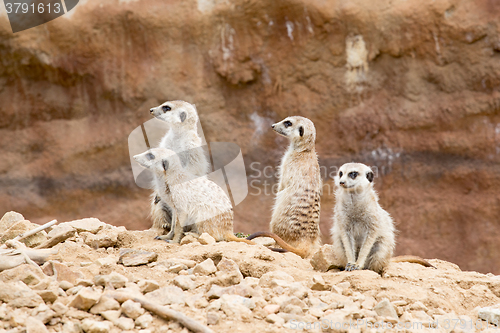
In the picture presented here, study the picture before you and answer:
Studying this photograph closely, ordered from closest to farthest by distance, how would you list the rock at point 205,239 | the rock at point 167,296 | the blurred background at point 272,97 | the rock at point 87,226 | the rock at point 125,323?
the rock at point 125,323 < the rock at point 167,296 < the rock at point 205,239 < the rock at point 87,226 < the blurred background at point 272,97

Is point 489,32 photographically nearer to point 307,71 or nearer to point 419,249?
point 307,71

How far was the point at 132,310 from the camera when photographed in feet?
6.63

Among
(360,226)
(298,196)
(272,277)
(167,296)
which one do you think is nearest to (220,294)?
(167,296)

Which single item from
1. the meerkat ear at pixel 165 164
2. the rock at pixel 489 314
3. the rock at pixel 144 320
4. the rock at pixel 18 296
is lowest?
the rock at pixel 489 314

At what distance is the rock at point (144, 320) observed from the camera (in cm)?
198

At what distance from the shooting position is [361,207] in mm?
3115

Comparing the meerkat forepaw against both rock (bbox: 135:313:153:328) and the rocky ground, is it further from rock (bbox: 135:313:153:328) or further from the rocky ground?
rock (bbox: 135:313:153:328)

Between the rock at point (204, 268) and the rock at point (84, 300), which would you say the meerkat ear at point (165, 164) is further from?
the rock at point (84, 300)

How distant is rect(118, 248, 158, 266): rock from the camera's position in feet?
9.32

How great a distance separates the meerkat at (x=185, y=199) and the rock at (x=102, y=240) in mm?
374

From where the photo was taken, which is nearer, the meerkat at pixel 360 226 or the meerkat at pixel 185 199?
the meerkat at pixel 360 226

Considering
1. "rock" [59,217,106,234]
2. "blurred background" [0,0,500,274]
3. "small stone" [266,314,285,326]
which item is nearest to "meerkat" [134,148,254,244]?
"rock" [59,217,106,234]

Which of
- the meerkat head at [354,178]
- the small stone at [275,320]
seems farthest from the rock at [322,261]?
the small stone at [275,320]

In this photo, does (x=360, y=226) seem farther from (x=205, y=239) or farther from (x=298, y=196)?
(x=298, y=196)
